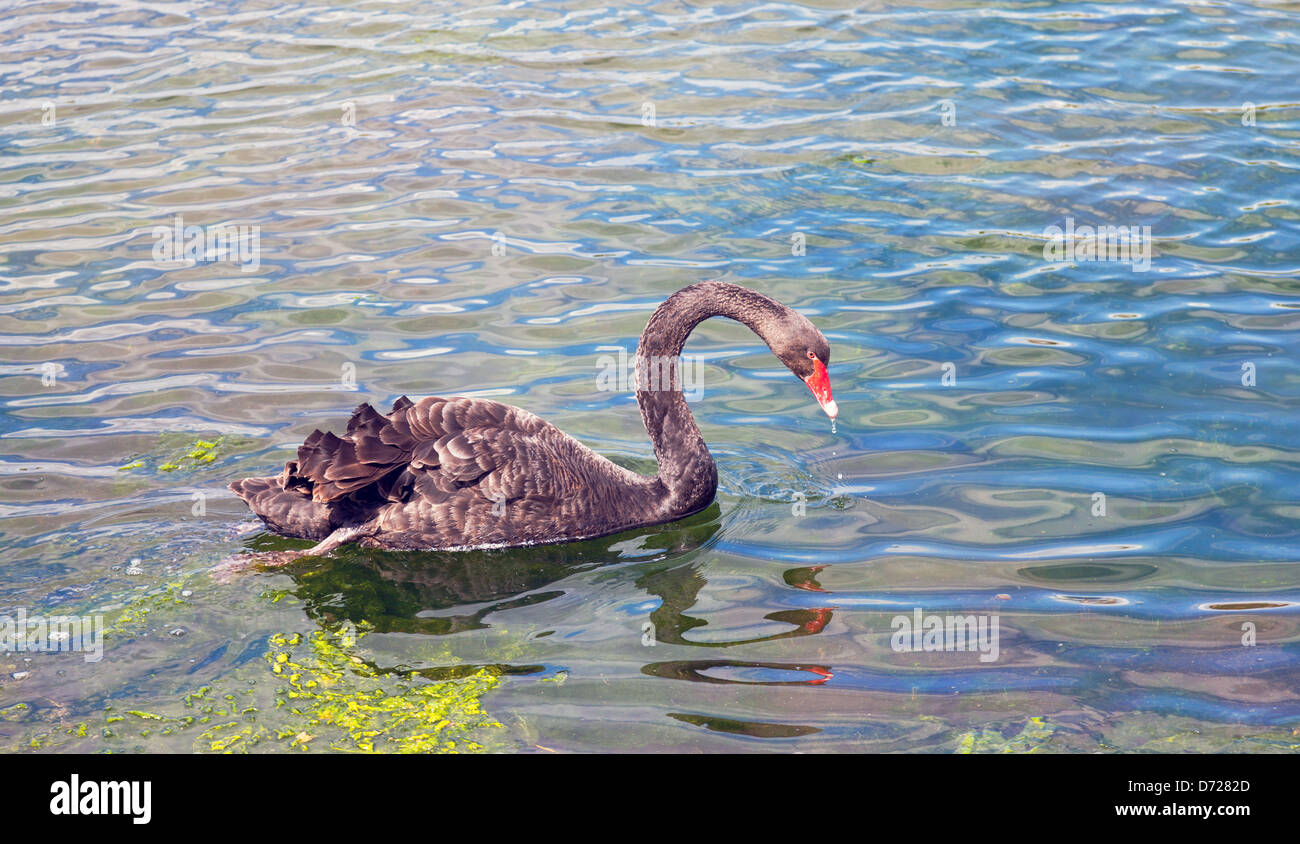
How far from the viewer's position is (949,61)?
46.1 feet

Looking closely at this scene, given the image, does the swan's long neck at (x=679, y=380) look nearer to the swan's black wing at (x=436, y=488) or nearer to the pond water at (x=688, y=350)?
the pond water at (x=688, y=350)

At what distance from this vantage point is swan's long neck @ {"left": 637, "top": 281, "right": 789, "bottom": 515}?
24.1 ft

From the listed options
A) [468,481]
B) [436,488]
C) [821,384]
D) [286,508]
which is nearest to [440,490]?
[436,488]

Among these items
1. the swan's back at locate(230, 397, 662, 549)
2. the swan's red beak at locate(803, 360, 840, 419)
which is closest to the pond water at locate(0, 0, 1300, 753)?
the swan's back at locate(230, 397, 662, 549)

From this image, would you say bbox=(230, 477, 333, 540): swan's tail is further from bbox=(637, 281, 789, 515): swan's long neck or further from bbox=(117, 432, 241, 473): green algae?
bbox=(637, 281, 789, 515): swan's long neck

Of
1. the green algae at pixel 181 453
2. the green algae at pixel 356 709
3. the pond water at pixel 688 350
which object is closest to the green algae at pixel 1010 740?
the pond water at pixel 688 350

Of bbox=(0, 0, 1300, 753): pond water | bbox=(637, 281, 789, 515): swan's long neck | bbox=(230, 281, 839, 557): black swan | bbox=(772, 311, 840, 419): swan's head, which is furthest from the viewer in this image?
bbox=(637, 281, 789, 515): swan's long neck

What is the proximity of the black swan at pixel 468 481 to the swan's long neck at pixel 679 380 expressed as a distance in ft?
0.04

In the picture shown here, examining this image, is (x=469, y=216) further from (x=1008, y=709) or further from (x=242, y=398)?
(x=1008, y=709)

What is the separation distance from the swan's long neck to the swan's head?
4.4 inches

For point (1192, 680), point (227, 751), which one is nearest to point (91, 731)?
point (227, 751)

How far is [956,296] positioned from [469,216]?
→ 4.35 meters

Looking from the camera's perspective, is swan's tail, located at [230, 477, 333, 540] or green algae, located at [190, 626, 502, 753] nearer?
green algae, located at [190, 626, 502, 753]

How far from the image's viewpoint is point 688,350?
961cm
